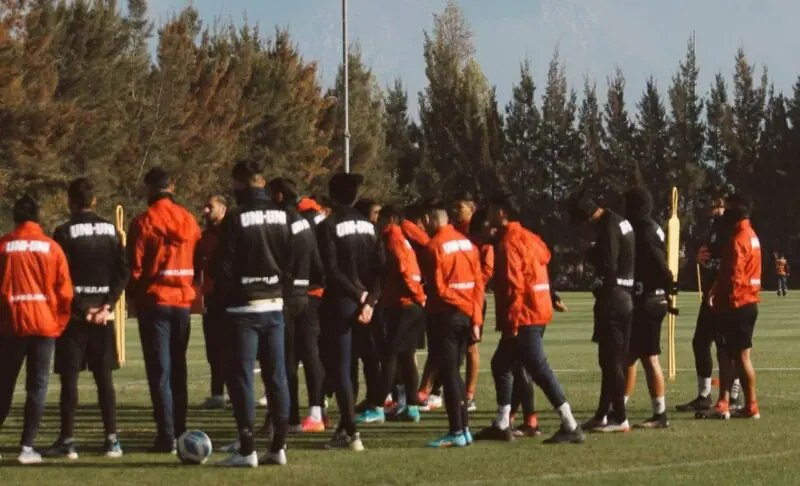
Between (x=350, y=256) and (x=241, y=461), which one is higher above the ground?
(x=350, y=256)

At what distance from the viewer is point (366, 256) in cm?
1446

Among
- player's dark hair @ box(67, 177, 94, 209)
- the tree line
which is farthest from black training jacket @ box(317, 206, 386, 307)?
the tree line

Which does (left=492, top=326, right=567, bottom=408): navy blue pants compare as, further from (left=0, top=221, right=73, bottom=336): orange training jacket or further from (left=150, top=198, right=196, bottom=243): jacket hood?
(left=0, top=221, right=73, bottom=336): orange training jacket

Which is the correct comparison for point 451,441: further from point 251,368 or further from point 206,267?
point 206,267

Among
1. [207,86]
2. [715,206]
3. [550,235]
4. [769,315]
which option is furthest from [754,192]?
[715,206]

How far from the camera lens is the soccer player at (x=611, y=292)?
14828mm

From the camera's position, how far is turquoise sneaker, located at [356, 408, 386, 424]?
53.4 feet

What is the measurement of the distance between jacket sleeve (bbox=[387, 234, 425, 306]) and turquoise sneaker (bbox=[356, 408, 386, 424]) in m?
1.06

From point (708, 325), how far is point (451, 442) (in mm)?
3806

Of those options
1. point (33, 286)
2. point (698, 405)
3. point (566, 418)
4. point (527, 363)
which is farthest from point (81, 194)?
point (698, 405)

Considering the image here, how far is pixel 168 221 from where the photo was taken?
13695 mm

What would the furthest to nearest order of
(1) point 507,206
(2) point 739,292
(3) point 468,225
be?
(3) point 468,225, (2) point 739,292, (1) point 507,206

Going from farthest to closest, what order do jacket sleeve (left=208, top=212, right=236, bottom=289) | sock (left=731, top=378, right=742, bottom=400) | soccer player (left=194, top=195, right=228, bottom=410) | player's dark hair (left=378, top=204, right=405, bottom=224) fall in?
sock (left=731, top=378, right=742, bottom=400), player's dark hair (left=378, top=204, right=405, bottom=224), soccer player (left=194, top=195, right=228, bottom=410), jacket sleeve (left=208, top=212, right=236, bottom=289)

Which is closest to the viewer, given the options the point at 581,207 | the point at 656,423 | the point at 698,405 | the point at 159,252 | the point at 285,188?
the point at 159,252
